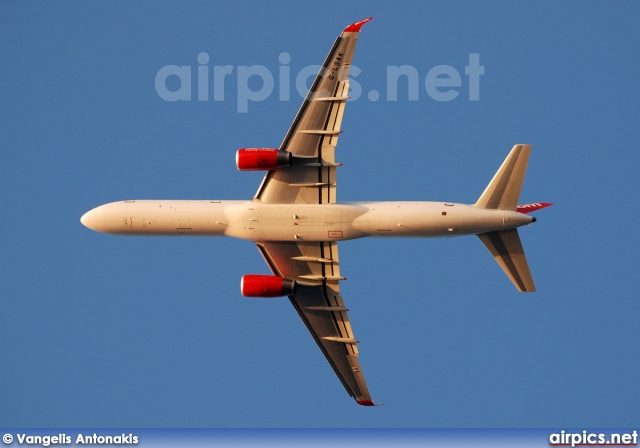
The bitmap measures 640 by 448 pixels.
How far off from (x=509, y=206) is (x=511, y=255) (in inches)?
112

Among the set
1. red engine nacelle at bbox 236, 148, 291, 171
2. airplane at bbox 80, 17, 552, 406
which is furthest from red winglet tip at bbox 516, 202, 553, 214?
red engine nacelle at bbox 236, 148, 291, 171

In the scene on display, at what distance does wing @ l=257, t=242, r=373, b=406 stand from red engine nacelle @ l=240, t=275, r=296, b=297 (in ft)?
4.03

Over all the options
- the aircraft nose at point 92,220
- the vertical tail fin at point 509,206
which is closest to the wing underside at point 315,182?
the vertical tail fin at point 509,206

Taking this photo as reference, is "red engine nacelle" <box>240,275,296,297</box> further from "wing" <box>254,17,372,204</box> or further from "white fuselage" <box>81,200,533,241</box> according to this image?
"wing" <box>254,17,372,204</box>

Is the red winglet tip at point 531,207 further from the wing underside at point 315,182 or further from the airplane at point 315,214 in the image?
the wing underside at point 315,182

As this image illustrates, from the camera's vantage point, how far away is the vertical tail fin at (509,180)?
224 feet

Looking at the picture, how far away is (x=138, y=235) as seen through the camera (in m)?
70.4

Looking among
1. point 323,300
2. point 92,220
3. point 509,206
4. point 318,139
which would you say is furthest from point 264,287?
point 509,206

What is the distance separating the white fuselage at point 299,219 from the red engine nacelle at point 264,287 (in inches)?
94.3

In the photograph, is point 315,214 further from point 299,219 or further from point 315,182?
point 315,182

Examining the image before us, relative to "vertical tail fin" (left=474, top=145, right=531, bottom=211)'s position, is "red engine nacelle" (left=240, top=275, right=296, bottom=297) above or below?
below

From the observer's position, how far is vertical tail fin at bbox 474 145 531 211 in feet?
224

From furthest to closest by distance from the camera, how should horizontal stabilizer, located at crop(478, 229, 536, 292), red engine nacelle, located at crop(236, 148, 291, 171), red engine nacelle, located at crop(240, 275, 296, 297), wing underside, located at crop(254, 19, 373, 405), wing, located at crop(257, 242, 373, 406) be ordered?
wing, located at crop(257, 242, 373, 406), horizontal stabilizer, located at crop(478, 229, 536, 292), red engine nacelle, located at crop(240, 275, 296, 297), wing underside, located at crop(254, 19, 373, 405), red engine nacelle, located at crop(236, 148, 291, 171)

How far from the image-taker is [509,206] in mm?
68625
